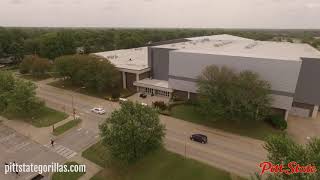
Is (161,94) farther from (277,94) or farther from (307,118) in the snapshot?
(307,118)

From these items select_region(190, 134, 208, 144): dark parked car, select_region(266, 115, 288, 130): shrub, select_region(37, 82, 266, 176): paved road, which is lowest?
select_region(37, 82, 266, 176): paved road

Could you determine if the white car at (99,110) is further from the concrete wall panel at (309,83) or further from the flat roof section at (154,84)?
the concrete wall panel at (309,83)

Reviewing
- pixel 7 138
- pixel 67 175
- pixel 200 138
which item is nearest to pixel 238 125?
pixel 200 138

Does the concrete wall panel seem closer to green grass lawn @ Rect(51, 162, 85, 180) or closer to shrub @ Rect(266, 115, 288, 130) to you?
shrub @ Rect(266, 115, 288, 130)

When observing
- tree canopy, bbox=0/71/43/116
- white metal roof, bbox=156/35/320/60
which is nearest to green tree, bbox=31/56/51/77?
tree canopy, bbox=0/71/43/116

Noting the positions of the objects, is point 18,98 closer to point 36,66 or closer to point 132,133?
point 132,133

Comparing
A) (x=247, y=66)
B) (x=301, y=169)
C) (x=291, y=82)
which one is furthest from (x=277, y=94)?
(x=301, y=169)

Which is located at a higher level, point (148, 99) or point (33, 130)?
point (148, 99)
